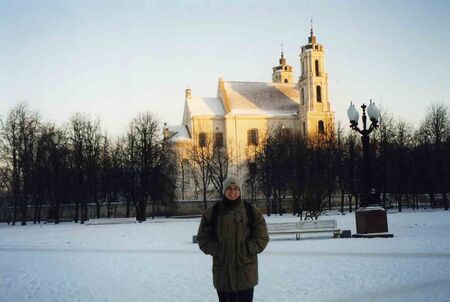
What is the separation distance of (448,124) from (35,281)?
49.5 meters

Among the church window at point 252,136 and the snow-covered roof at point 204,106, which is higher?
the snow-covered roof at point 204,106

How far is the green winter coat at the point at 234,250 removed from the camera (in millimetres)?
4938

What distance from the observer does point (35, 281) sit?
1005 cm

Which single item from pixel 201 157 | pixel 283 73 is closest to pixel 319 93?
pixel 283 73

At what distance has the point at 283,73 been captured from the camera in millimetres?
82000

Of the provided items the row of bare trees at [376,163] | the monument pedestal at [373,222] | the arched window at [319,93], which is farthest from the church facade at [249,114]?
the monument pedestal at [373,222]

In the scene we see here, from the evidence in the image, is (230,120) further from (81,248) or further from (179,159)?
(81,248)

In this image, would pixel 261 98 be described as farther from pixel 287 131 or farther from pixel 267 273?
pixel 267 273

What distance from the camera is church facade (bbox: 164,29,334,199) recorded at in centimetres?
6366

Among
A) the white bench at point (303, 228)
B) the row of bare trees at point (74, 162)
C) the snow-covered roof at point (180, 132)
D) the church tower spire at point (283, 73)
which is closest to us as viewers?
the white bench at point (303, 228)

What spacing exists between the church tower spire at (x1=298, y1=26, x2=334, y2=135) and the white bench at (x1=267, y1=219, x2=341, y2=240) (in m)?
45.5

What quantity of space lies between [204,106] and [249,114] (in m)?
6.20

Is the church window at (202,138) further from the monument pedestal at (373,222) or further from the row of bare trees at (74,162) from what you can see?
the monument pedestal at (373,222)

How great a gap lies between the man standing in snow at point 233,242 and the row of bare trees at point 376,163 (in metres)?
39.1
